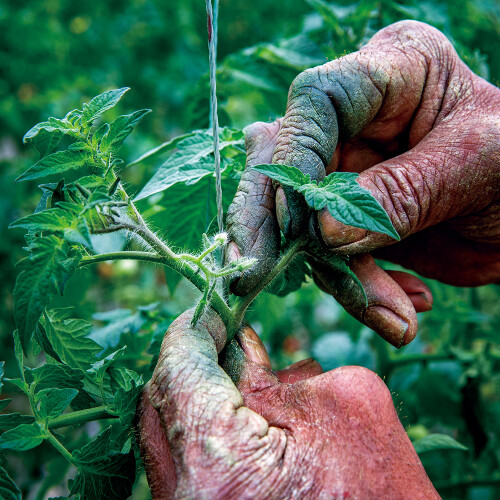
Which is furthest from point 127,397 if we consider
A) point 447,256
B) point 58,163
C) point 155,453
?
point 447,256

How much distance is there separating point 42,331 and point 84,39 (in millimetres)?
4291

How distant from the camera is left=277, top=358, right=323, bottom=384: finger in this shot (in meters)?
1.10

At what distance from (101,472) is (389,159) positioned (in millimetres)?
911

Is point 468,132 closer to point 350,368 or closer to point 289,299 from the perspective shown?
point 350,368

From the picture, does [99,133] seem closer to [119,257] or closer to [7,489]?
[119,257]

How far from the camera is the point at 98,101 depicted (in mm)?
987

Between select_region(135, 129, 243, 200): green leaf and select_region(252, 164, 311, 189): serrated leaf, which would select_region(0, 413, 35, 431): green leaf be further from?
select_region(252, 164, 311, 189): serrated leaf

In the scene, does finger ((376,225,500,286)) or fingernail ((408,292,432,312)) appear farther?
finger ((376,225,500,286))

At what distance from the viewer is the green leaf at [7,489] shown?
0.95m

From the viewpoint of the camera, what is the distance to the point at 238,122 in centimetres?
277

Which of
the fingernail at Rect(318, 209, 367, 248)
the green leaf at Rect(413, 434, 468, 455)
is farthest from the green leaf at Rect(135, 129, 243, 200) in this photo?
the green leaf at Rect(413, 434, 468, 455)

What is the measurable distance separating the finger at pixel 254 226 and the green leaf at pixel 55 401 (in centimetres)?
38

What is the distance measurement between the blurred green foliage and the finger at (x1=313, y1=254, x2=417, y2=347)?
185mm

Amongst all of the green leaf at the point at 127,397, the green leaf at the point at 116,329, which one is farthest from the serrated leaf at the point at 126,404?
the green leaf at the point at 116,329
